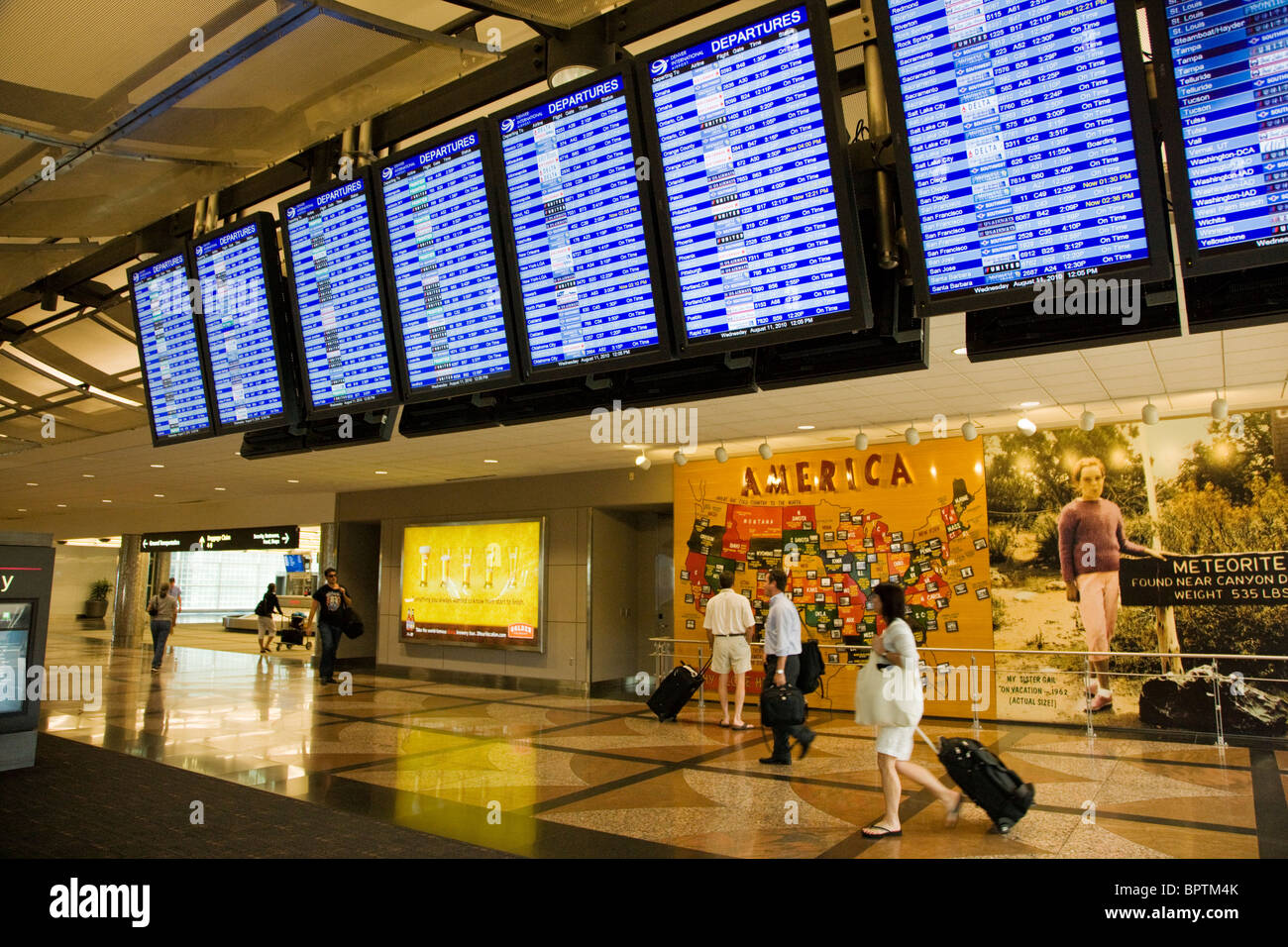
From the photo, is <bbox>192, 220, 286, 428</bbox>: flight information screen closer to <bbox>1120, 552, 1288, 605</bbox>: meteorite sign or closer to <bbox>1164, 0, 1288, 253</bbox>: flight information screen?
<bbox>1164, 0, 1288, 253</bbox>: flight information screen

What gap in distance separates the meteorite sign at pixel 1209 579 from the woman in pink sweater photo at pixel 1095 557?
15 centimetres

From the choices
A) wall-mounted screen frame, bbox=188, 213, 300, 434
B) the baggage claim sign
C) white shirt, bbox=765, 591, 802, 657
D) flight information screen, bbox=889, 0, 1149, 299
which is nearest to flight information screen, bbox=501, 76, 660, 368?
flight information screen, bbox=889, 0, 1149, 299

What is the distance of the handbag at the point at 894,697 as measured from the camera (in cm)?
533

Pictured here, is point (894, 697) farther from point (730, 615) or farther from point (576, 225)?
point (730, 615)

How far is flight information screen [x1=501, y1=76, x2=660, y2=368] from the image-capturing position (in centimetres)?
350

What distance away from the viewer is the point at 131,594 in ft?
79.7

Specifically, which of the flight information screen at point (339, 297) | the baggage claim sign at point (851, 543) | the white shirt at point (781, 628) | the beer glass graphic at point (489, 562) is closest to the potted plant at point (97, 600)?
the beer glass graphic at point (489, 562)

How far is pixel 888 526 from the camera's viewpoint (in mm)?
11547

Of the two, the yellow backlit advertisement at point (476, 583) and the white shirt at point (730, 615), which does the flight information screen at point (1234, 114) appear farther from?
the yellow backlit advertisement at point (476, 583)

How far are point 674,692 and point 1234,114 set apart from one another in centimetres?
909

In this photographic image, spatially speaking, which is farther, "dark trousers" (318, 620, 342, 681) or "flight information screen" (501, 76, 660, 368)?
"dark trousers" (318, 620, 342, 681)

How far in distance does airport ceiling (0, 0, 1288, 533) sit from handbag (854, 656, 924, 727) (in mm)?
2672
